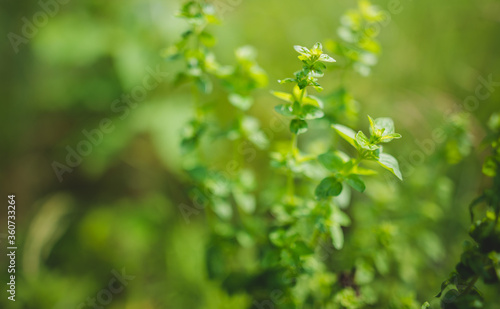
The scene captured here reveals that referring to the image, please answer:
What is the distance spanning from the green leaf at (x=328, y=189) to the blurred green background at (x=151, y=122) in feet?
1.84

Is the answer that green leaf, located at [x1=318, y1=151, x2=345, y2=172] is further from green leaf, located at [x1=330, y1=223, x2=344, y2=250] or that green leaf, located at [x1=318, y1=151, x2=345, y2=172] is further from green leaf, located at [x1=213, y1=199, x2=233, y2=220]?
green leaf, located at [x1=213, y1=199, x2=233, y2=220]

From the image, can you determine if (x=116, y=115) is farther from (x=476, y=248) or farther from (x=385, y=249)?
(x=476, y=248)

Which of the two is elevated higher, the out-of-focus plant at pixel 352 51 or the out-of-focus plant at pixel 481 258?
the out-of-focus plant at pixel 352 51

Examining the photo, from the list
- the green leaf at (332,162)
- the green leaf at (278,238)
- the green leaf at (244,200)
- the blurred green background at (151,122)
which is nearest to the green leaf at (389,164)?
the green leaf at (332,162)

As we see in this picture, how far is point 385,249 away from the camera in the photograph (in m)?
1.28

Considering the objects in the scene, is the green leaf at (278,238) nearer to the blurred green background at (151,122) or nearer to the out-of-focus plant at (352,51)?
the out-of-focus plant at (352,51)

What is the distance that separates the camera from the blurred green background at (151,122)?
1.68 metres

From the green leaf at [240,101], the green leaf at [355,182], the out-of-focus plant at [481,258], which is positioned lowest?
the out-of-focus plant at [481,258]

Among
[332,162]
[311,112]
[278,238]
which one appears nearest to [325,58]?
[311,112]

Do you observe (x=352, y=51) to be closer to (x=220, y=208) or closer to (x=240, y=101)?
(x=240, y=101)

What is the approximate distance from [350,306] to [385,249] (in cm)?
28

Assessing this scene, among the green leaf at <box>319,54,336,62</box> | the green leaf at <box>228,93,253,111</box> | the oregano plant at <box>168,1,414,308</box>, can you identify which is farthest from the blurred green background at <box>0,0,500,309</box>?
the green leaf at <box>319,54,336,62</box>

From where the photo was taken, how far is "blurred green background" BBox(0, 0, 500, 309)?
1.68 m


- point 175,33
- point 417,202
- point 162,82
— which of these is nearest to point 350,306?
point 417,202
